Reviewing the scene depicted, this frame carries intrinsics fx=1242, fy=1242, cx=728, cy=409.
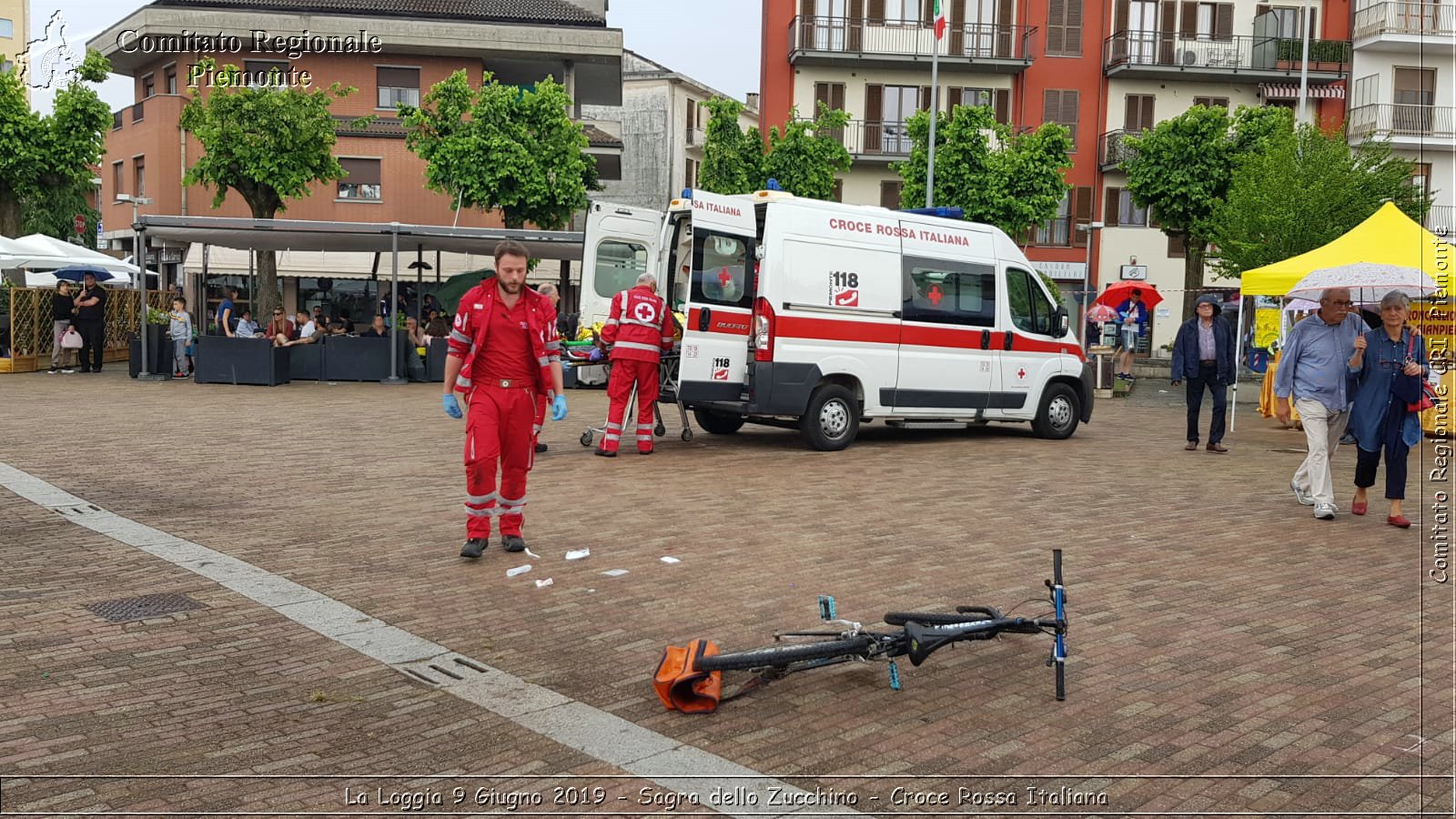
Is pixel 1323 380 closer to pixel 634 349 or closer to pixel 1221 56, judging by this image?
pixel 634 349

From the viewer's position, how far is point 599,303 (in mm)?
20234

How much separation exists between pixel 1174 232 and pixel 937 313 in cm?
3181

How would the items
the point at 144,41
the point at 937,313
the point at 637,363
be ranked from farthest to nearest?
1. the point at 144,41
2. the point at 937,313
3. the point at 637,363

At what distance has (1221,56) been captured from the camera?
44.5 meters

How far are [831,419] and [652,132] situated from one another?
52.3 metres

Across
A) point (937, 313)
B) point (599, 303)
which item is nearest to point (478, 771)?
point (937, 313)

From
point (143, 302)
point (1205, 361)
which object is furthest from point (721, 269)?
point (143, 302)

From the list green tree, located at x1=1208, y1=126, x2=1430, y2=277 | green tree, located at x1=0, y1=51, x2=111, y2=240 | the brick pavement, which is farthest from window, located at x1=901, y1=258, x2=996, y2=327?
green tree, located at x1=0, y1=51, x2=111, y2=240

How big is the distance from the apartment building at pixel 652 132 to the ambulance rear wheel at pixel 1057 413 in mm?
48249

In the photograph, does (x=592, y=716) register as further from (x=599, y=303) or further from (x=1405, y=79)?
(x=1405, y=79)

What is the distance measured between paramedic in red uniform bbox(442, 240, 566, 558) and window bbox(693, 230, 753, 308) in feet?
15.4

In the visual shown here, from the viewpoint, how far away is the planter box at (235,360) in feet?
68.4

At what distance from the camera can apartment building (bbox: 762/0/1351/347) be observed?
4375 cm

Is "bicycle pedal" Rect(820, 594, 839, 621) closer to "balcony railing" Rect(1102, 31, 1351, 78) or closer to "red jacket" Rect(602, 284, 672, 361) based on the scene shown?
"red jacket" Rect(602, 284, 672, 361)
